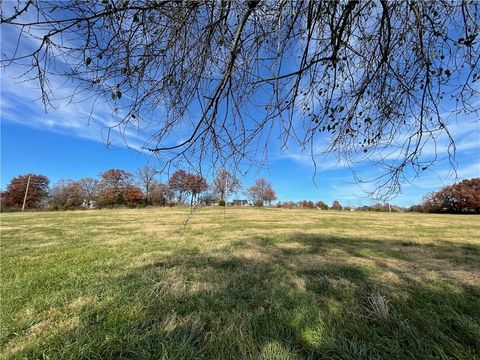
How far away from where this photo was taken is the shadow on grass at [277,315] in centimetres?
235

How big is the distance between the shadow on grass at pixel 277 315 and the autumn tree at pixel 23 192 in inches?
2414

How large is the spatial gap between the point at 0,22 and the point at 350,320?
3847mm

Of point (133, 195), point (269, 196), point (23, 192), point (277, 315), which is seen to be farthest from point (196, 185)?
point (23, 192)

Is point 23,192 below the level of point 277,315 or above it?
above

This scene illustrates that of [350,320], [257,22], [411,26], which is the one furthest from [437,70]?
[350,320]

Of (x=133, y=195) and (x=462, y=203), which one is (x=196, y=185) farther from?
(x=133, y=195)

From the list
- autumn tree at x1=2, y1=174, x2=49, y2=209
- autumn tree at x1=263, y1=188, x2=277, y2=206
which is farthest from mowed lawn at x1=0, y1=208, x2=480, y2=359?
autumn tree at x1=2, y1=174, x2=49, y2=209

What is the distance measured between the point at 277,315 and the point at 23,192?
66833 millimetres

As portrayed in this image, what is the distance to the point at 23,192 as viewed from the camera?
54.5 meters

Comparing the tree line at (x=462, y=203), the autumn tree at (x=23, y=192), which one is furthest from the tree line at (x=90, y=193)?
the tree line at (x=462, y=203)

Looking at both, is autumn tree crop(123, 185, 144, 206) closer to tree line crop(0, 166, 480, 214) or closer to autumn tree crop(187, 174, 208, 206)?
tree line crop(0, 166, 480, 214)

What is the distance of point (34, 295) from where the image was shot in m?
3.55

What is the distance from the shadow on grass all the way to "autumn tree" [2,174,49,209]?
61.3m

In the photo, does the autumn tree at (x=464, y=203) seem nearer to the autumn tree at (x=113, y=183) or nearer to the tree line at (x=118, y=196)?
the tree line at (x=118, y=196)
